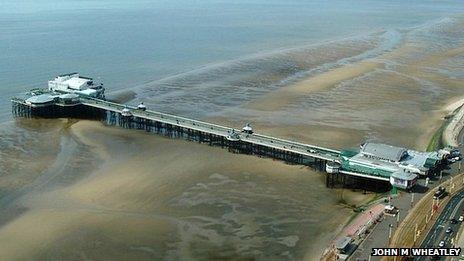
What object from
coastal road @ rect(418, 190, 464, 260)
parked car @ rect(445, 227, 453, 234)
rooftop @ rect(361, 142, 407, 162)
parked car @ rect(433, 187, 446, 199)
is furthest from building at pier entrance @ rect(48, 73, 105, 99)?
parked car @ rect(445, 227, 453, 234)

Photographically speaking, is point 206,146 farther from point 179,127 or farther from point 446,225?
point 446,225

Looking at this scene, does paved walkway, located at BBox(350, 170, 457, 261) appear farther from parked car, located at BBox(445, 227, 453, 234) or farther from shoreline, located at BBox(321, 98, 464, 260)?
shoreline, located at BBox(321, 98, 464, 260)

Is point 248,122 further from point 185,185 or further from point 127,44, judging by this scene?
point 127,44

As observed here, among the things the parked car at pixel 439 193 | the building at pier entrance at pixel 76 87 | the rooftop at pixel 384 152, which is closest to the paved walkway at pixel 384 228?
the parked car at pixel 439 193

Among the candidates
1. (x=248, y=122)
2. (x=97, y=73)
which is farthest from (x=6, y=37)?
(x=248, y=122)

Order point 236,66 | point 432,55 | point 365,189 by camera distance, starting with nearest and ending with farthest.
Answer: point 365,189 → point 236,66 → point 432,55

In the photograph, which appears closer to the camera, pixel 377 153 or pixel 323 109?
pixel 377 153
